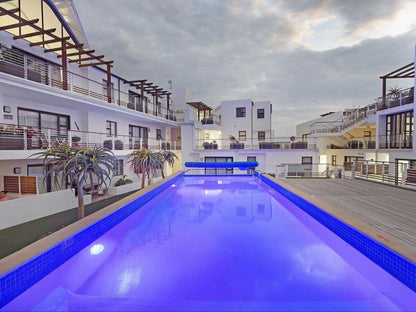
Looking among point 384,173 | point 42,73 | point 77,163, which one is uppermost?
point 42,73

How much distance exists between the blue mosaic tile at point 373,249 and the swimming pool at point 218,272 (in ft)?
0.34

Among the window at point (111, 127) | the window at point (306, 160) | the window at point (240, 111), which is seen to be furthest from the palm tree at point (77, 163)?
the window at point (240, 111)

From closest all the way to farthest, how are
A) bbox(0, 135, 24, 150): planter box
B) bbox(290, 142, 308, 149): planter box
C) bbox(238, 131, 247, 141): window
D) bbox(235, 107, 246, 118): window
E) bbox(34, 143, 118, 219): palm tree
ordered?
1. bbox(34, 143, 118, 219): palm tree
2. bbox(0, 135, 24, 150): planter box
3. bbox(290, 142, 308, 149): planter box
4. bbox(235, 107, 246, 118): window
5. bbox(238, 131, 247, 141): window

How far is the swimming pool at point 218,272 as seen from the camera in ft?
9.73

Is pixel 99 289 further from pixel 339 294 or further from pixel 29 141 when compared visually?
pixel 29 141

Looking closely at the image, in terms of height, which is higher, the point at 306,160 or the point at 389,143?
the point at 389,143

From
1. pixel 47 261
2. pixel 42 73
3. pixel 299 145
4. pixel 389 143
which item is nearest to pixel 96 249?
pixel 47 261

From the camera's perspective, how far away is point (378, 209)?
206 inches

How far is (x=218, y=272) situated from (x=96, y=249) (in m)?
2.55

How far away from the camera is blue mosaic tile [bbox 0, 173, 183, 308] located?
107 inches

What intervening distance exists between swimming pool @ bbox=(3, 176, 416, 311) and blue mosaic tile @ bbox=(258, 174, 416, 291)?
103mm

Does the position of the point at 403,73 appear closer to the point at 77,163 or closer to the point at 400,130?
the point at 400,130

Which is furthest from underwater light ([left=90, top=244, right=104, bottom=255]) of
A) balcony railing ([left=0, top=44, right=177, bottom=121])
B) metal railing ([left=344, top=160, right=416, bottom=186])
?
metal railing ([left=344, top=160, right=416, bottom=186])

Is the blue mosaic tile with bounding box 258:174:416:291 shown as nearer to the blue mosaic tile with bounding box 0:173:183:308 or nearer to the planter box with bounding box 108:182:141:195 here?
the blue mosaic tile with bounding box 0:173:183:308
